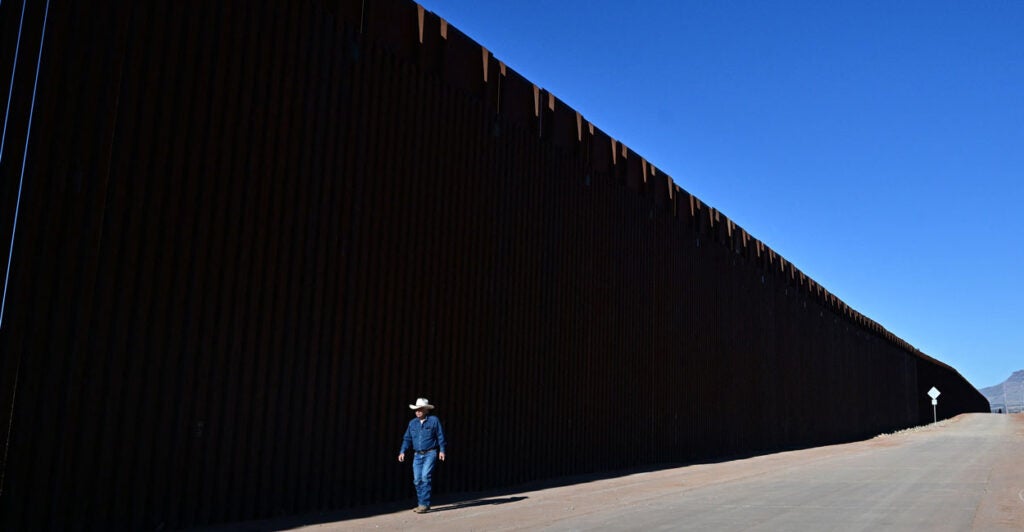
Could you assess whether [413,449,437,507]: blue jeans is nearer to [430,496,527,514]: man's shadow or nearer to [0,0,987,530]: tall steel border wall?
[430,496,527,514]: man's shadow

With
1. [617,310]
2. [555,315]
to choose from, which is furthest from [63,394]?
[617,310]

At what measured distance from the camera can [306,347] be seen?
448 inches

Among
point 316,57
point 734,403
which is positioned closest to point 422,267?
point 316,57

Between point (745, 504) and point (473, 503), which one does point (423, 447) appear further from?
point (745, 504)

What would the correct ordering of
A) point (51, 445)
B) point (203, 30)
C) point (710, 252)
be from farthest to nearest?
1. point (710, 252)
2. point (203, 30)
3. point (51, 445)

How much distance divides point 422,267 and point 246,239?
12.2ft

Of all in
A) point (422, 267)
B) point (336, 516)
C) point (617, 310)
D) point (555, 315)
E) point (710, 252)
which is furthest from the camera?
point (710, 252)

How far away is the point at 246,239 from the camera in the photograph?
10.6 meters

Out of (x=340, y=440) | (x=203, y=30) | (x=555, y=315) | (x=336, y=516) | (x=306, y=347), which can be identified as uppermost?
(x=203, y=30)

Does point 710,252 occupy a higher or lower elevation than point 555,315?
higher

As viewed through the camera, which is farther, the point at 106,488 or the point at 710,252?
the point at 710,252

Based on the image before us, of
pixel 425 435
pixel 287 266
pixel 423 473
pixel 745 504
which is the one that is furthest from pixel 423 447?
pixel 745 504

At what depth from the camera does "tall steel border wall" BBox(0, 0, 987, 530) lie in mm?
8516

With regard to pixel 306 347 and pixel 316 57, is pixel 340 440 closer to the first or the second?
pixel 306 347
